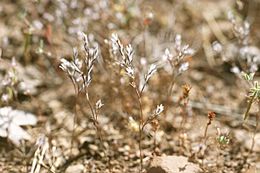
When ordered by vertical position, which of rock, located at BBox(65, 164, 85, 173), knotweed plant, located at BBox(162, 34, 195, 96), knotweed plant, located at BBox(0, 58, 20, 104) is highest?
knotweed plant, located at BBox(162, 34, 195, 96)

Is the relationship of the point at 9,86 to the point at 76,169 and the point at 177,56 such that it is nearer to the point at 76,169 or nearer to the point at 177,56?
the point at 76,169

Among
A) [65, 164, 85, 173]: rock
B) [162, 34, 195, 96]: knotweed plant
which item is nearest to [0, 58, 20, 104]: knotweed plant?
[65, 164, 85, 173]: rock

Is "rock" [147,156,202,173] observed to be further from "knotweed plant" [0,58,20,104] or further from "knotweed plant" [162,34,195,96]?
"knotweed plant" [0,58,20,104]

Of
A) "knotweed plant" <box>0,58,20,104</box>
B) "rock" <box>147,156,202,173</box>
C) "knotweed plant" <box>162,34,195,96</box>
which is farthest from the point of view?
"knotweed plant" <box>0,58,20,104</box>

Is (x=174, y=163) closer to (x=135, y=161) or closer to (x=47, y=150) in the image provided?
(x=135, y=161)

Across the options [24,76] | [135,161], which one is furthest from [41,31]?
[135,161]

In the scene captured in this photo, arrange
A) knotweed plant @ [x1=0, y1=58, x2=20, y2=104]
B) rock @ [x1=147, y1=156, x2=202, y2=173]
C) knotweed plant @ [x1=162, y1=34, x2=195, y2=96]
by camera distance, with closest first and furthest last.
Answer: rock @ [x1=147, y1=156, x2=202, y2=173], knotweed plant @ [x1=162, y1=34, x2=195, y2=96], knotweed plant @ [x1=0, y1=58, x2=20, y2=104]

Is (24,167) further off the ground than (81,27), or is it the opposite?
(81,27)

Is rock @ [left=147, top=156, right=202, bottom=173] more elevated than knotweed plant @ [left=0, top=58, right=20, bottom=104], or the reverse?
knotweed plant @ [left=0, top=58, right=20, bottom=104]
